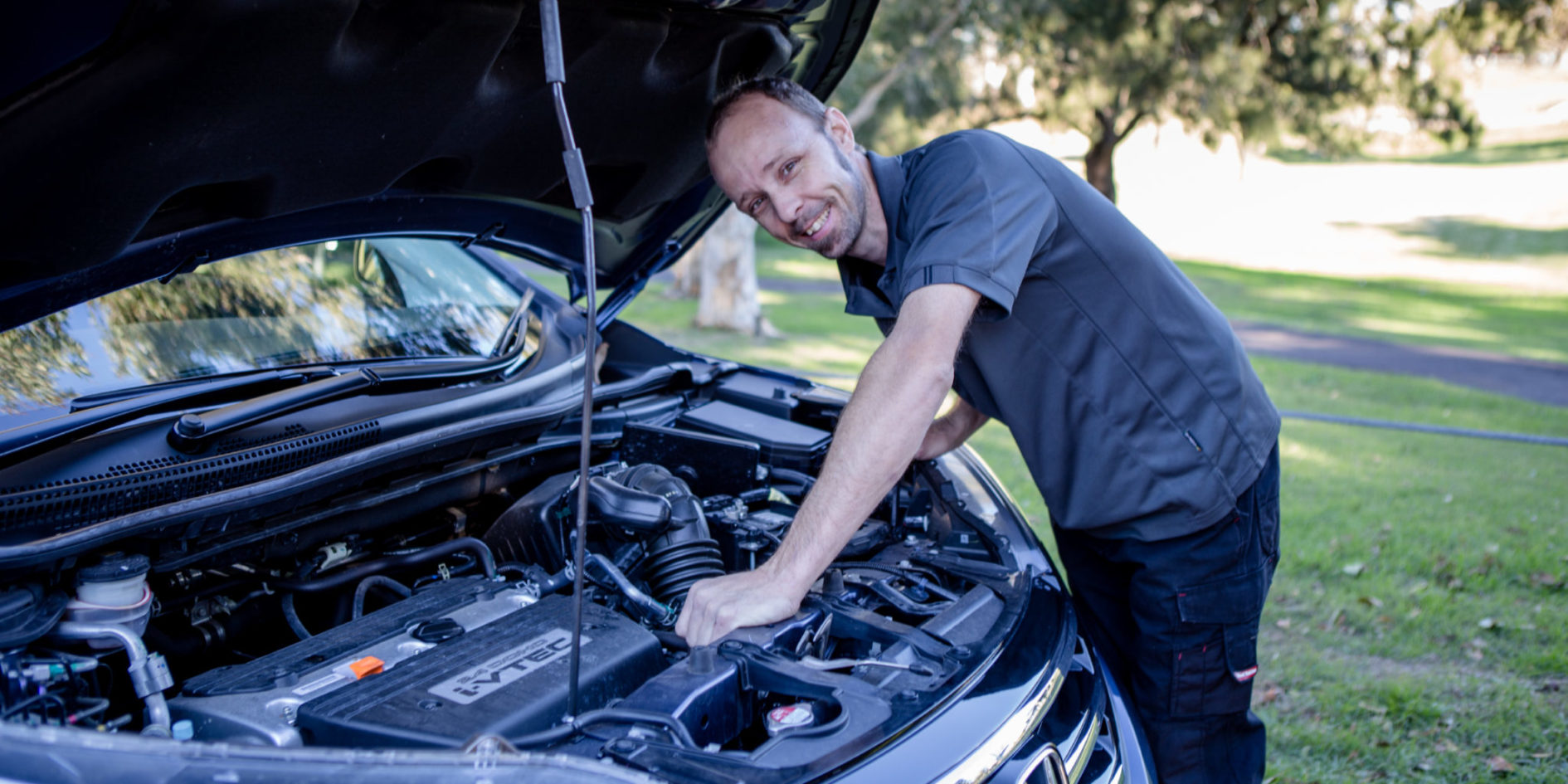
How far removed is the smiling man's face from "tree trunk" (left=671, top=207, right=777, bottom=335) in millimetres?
8545

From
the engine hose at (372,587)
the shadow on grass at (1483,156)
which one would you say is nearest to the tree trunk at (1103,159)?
the shadow on grass at (1483,156)

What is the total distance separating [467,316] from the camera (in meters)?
2.71

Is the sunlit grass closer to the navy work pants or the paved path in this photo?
the paved path

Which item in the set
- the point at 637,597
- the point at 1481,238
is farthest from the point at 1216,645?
the point at 1481,238

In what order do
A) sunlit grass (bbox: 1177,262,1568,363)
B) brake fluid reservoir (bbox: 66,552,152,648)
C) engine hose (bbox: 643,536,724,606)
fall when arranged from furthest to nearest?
sunlit grass (bbox: 1177,262,1568,363)
engine hose (bbox: 643,536,724,606)
brake fluid reservoir (bbox: 66,552,152,648)

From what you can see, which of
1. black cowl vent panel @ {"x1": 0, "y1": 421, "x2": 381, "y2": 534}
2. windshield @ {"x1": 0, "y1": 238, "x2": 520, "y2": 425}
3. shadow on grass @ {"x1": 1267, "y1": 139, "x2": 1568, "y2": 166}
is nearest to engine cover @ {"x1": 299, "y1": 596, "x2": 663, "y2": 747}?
black cowl vent panel @ {"x1": 0, "y1": 421, "x2": 381, "y2": 534}

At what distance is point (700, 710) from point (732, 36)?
1.43m

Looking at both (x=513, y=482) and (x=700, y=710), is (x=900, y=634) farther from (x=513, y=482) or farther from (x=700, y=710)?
(x=513, y=482)

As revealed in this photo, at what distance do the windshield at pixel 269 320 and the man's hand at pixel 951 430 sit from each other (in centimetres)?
110

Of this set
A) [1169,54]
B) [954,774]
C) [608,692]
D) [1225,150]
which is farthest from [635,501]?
[1225,150]

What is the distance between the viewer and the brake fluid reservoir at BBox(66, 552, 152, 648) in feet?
5.18

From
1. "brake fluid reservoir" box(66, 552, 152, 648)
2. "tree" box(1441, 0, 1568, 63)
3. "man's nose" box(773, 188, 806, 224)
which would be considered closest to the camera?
"brake fluid reservoir" box(66, 552, 152, 648)

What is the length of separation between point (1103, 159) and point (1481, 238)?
808 cm

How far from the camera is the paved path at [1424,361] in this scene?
8.70 meters
